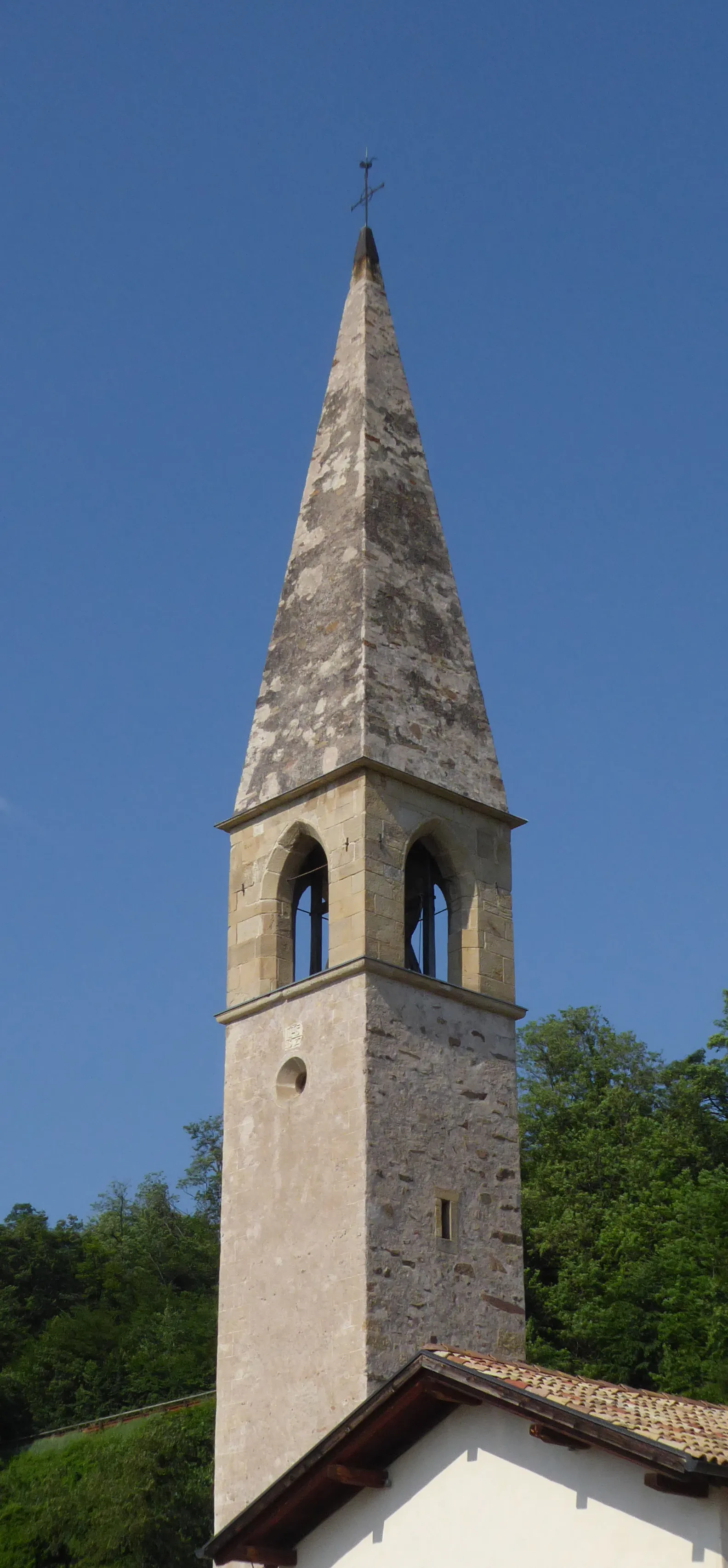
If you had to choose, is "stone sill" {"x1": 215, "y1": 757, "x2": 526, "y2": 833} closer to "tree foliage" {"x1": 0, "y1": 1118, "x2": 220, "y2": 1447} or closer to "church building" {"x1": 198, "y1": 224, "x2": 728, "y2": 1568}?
"church building" {"x1": 198, "y1": 224, "x2": 728, "y2": 1568}

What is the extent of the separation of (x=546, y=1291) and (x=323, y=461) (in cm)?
2536

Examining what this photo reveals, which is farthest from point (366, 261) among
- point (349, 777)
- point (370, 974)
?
point (370, 974)

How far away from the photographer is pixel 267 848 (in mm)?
21406

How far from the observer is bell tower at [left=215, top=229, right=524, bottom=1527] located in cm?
1847

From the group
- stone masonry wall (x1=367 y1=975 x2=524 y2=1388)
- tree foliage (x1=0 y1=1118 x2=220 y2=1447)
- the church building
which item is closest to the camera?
the church building

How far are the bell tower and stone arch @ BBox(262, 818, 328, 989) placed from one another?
0.04 metres

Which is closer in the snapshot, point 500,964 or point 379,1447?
point 379,1447

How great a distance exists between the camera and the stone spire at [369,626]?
21219 mm

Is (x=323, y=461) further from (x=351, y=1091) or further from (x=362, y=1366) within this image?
(x=362, y=1366)

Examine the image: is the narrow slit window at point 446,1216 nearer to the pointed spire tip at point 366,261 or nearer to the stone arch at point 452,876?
the stone arch at point 452,876

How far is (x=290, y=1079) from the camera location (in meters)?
20.0

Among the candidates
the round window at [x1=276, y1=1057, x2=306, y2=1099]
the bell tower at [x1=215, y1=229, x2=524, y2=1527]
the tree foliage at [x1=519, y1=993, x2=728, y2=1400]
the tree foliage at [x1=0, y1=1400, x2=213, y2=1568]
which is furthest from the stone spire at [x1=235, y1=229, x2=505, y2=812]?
the tree foliage at [x1=0, y1=1400, x2=213, y2=1568]

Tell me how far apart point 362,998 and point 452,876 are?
2518 mm

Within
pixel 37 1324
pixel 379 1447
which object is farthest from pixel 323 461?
pixel 37 1324
